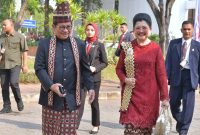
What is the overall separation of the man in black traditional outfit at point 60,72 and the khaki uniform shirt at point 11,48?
4.42 meters

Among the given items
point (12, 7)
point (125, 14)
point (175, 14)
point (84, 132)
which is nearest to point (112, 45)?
point (175, 14)

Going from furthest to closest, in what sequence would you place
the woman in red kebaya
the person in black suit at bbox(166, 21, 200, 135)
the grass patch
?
the grass patch
the person in black suit at bbox(166, 21, 200, 135)
the woman in red kebaya

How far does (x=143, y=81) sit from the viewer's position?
523cm

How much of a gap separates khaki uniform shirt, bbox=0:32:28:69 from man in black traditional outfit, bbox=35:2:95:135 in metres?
4.42

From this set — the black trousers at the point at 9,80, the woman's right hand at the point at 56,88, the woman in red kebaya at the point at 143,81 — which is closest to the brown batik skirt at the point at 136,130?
the woman in red kebaya at the point at 143,81

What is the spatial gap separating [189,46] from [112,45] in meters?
12.7

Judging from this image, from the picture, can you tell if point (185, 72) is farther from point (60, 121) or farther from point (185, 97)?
point (60, 121)

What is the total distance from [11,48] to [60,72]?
4.66 metres

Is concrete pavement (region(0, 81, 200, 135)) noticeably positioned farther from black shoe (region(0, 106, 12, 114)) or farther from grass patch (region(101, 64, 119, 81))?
grass patch (region(101, 64, 119, 81))

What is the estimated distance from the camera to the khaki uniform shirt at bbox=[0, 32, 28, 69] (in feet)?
30.9

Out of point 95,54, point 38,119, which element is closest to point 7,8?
point 38,119

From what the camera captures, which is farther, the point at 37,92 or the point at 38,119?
the point at 37,92

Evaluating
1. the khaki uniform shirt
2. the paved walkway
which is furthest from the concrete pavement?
the khaki uniform shirt

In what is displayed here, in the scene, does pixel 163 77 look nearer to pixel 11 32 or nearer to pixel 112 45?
pixel 11 32
